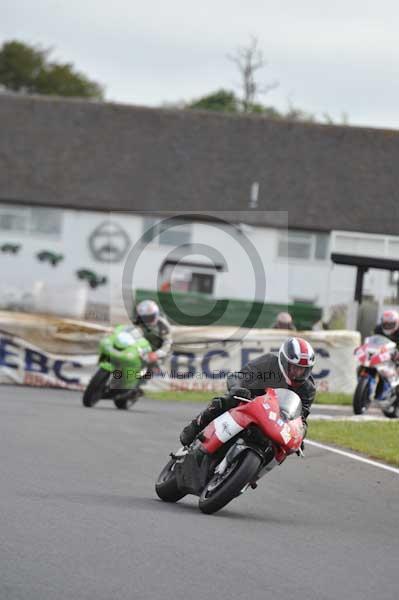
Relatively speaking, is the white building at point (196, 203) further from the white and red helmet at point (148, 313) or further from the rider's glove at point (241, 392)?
the rider's glove at point (241, 392)

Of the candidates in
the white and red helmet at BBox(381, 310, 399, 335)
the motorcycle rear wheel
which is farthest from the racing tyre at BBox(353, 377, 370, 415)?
the motorcycle rear wheel

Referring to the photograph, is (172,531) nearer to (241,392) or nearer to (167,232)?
(241,392)

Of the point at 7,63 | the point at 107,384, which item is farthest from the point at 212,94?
the point at 107,384

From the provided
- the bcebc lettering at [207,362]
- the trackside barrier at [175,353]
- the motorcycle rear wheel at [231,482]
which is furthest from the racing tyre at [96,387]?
the motorcycle rear wheel at [231,482]

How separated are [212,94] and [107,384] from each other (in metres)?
71.7

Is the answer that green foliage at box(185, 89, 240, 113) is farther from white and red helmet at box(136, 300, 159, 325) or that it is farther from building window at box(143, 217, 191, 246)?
white and red helmet at box(136, 300, 159, 325)

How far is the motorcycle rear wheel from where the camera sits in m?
9.95

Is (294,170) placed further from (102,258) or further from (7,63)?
(7,63)

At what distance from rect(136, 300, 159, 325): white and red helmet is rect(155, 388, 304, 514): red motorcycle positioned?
34.9 ft

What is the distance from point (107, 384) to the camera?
20.4 m

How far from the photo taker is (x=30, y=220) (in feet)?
187

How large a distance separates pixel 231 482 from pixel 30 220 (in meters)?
47.9

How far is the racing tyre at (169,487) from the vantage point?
35.7 feet

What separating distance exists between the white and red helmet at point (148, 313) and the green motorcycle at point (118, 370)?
0.48m
